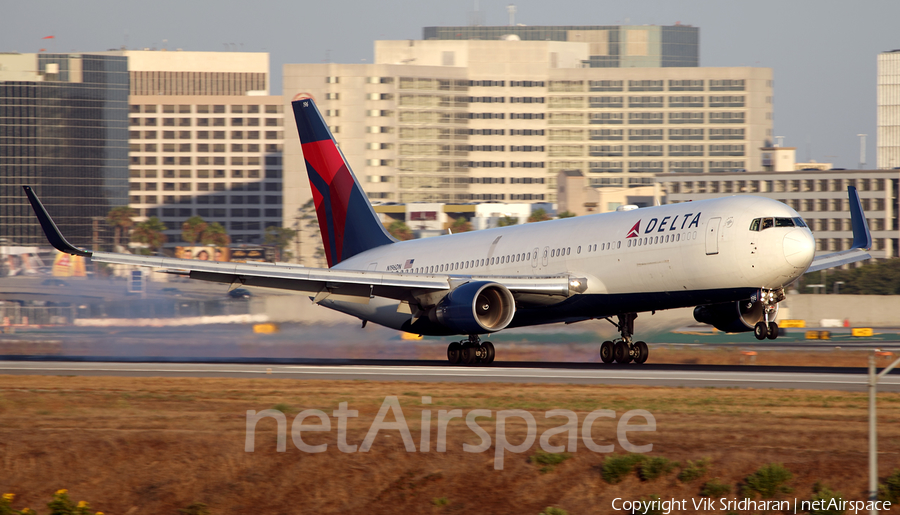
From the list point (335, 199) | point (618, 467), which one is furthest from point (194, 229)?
point (618, 467)

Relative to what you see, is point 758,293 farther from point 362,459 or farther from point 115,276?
point 115,276

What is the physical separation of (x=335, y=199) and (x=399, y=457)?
2385 centimetres

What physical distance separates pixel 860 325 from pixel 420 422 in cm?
9559

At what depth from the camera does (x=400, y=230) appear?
6491 inches

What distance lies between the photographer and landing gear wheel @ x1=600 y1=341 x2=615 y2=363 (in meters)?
34.8

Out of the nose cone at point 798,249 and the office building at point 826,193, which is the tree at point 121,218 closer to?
the office building at point 826,193

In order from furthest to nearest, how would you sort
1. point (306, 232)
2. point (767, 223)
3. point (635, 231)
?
point (306, 232), point (635, 231), point (767, 223)

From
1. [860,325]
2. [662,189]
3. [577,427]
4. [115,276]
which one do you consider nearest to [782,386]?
[577,427]

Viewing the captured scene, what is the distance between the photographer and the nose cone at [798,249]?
28.3m

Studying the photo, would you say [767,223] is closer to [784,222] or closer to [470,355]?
[784,222]

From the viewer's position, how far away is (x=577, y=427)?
20.9 m

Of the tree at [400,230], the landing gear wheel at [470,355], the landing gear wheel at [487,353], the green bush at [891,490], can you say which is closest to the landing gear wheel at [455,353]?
the landing gear wheel at [470,355]

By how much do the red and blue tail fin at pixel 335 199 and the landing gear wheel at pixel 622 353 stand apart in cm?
Answer: 1198

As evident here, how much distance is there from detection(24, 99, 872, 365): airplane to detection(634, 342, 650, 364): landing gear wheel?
5 cm
